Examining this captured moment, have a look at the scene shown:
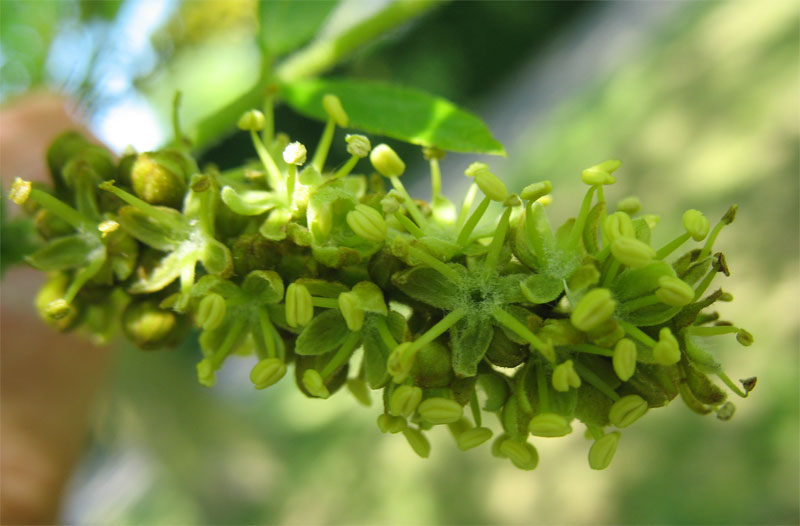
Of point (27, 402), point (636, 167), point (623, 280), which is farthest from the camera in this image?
point (636, 167)

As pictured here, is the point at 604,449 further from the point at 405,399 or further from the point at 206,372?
the point at 206,372

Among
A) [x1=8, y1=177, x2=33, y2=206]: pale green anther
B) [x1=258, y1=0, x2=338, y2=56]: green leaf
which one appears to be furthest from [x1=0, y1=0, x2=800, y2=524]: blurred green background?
[x1=8, y1=177, x2=33, y2=206]: pale green anther

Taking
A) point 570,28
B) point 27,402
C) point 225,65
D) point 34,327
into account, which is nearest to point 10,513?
point 27,402

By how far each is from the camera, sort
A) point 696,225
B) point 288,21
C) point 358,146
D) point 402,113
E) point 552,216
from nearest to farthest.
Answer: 1. point 696,225
2. point 358,146
3. point 402,113
4. point 288,21
5. point 552,216

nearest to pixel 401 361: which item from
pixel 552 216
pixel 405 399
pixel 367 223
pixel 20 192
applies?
pixel 405 399

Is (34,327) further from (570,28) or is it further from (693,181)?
A: (570,28)

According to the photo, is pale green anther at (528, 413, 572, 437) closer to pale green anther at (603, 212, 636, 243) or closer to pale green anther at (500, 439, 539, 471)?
pale green anther at (500, 439, 539, 471)

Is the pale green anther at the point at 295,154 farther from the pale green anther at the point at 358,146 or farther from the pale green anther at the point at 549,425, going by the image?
the pale green anther at the point at 549,425
